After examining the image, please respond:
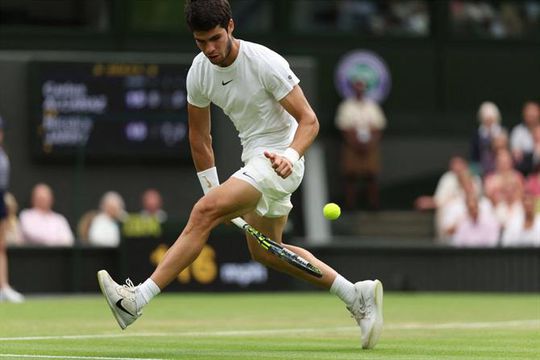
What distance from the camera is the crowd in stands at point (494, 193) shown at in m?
20.2

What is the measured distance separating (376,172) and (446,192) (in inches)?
96.8

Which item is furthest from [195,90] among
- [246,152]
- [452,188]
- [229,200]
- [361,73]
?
[361,73]

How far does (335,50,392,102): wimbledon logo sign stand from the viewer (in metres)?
25.2

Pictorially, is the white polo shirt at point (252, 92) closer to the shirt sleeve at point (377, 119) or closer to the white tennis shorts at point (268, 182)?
the white tennis shorts at point (268, 182)

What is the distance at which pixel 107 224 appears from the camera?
2066 centimetres

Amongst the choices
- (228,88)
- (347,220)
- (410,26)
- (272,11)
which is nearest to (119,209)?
(347,220)

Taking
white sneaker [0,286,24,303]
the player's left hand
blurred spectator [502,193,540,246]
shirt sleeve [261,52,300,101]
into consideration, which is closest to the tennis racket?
the player's left hand

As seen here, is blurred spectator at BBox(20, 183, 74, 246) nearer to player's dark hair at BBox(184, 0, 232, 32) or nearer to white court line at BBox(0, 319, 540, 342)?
white court line at BBox(0, 319, 540, 342)

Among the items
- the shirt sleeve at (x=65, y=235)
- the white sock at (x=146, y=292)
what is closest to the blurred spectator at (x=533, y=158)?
the shirt sleeve at (x=65, y=235)

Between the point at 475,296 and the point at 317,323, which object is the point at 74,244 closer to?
the point at 475,296

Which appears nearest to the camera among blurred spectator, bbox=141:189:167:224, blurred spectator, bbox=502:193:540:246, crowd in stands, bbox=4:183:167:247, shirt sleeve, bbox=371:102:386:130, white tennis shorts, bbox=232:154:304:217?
white tennis shorts, bbox=232:154:304:217

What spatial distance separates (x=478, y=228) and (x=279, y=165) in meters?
11.1

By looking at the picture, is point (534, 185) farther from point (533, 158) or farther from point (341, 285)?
point (341, 285)

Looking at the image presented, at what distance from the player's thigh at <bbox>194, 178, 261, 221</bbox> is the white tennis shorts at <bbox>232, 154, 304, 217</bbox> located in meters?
0.06
